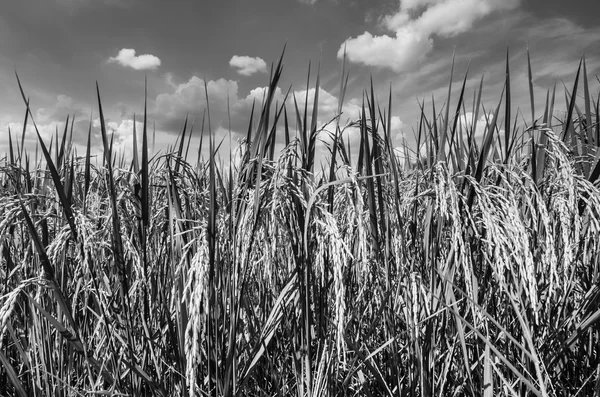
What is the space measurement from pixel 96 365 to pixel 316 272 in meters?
0.98

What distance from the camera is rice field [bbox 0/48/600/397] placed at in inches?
58.5

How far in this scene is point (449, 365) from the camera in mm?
1804

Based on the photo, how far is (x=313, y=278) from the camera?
5.39 feet

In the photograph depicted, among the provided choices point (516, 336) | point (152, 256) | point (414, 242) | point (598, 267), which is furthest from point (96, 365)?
point (598, 267)

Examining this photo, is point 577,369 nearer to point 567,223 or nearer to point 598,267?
point 598,267

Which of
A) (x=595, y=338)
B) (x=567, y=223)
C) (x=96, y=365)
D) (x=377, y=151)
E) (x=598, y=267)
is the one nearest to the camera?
(x=96, y=365)

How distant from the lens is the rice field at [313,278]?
1486 millimetres

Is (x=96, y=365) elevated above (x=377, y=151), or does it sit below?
below

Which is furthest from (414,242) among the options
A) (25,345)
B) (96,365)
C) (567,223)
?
(25,345)

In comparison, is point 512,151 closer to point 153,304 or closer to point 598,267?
point 598,267

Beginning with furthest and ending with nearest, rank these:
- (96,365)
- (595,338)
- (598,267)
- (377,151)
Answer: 1. (595,338)
2. (598,267)
3. (377,151)
4. (96,365)

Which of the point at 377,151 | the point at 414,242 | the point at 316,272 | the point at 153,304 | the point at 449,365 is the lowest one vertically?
the point at 449,365

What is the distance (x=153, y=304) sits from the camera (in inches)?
74.2

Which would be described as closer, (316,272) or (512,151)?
(316,272)
